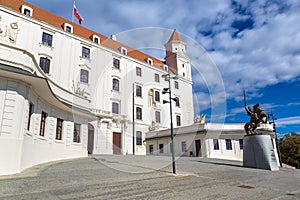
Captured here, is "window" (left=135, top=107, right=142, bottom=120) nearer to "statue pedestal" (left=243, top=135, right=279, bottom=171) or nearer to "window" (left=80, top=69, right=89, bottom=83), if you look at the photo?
"window" (left=80, top=69, right=89, bottom=83)

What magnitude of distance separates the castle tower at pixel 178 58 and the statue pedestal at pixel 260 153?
3104 centimetres

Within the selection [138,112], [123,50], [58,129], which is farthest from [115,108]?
[58,129]

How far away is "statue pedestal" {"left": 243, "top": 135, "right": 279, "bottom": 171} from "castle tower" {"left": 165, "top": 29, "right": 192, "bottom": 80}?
3104cm

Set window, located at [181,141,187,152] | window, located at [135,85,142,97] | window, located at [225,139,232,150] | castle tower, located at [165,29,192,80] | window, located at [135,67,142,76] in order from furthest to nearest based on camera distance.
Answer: castle tower, located at [165,29,192,80], window, located at [135,67,142,76], window, located at [135,85,142,97], window, located at [181,141,187,152], window, located at [225,139,232,150]

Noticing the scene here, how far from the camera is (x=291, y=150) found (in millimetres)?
43281

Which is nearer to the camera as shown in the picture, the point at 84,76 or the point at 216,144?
the point at 216,144

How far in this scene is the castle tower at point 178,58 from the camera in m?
46.3

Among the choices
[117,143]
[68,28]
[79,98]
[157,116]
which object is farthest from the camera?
[157,116]

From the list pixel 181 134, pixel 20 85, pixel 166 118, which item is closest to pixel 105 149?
pixel 181 134

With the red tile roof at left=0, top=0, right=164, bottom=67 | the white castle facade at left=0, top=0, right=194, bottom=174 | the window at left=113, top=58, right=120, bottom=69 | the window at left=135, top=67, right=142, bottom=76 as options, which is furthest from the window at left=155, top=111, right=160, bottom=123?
the red tile roof at left=0, top=0, right=164, bottom=67

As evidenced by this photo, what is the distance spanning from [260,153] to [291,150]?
35.9 metres

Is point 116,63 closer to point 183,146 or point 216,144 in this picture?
point 183,146

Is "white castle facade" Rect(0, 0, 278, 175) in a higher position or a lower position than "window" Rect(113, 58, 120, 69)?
lower

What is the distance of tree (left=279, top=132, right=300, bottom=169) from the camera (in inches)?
1672
